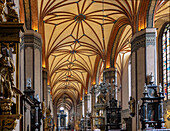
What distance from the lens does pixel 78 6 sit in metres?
19.1

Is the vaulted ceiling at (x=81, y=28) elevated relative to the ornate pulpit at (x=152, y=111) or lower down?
elevated

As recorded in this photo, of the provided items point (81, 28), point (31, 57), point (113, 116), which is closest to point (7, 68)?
point (31, 57)

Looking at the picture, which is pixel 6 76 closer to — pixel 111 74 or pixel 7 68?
pixel 7 68

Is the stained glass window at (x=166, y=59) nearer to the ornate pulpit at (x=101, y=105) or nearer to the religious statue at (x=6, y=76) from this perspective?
the ornate pulpit at (x=101, y=105)

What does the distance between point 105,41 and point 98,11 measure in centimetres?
430

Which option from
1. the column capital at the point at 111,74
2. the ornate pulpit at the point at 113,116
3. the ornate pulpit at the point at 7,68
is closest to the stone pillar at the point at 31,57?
the ornate pulpit at the point at 113,116

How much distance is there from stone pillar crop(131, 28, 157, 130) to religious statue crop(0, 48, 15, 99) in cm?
1150

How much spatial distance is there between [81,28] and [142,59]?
8.75 metres

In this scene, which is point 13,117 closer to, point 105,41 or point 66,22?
point 66,22

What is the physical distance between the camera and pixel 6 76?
13.1ft

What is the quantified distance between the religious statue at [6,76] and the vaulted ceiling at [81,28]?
42.0 feet

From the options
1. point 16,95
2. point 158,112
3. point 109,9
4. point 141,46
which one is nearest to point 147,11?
point 141,46

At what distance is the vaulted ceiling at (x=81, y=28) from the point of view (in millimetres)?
17641

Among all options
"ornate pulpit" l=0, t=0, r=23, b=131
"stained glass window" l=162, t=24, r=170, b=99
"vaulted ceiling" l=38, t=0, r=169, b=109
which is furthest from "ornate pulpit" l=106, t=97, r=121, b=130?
"ornate pulpit" l=0, t=0, r=23, b=131
